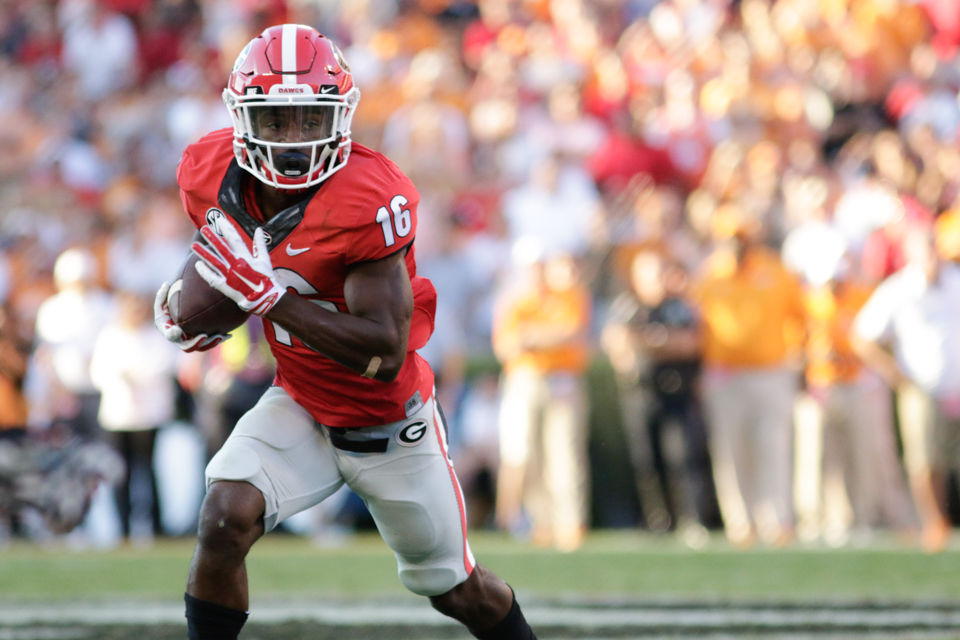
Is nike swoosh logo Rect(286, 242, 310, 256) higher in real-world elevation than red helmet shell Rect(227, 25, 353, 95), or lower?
lower

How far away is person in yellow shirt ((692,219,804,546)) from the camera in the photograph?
7.72 metres

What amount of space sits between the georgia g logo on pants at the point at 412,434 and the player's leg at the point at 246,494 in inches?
7.6

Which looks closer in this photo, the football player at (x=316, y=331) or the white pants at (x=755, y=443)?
the football player at (x=316, y=331)

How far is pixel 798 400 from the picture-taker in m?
8.16

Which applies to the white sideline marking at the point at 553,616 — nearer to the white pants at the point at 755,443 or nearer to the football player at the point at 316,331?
the football player at the point at 316,331

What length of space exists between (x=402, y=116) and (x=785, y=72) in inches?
112

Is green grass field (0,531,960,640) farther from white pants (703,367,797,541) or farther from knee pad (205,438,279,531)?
knee pad (205,438,279,531)

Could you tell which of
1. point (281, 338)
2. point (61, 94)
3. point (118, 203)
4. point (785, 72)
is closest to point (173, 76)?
point (61, 94)

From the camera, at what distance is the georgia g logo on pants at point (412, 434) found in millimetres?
3473

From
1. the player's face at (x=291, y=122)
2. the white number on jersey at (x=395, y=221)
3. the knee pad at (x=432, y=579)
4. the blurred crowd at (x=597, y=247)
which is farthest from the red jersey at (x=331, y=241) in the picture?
the blurred crowd at (x=597, y=247)

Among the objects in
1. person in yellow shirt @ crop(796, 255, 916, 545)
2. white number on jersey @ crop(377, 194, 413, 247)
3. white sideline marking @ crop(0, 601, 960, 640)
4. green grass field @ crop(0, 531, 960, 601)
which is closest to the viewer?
white number on jersey @ crop(377, 194, 413, 247)

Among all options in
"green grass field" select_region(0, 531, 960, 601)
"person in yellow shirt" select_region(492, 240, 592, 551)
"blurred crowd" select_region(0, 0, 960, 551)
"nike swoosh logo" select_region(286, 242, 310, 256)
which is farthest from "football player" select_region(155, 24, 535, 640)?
"blurred crowd" select_region(0, 0, 960, 551)

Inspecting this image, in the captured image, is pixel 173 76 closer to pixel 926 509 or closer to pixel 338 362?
pixel 926 509

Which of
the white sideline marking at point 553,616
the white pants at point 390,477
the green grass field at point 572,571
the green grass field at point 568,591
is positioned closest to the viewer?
the white pants at point 390,477
